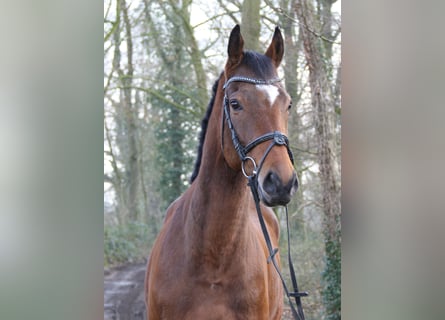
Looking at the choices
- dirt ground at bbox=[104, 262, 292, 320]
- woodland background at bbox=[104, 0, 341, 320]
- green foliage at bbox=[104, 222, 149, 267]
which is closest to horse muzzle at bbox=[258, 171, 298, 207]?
woodland background at bbox=[104, 0, 341, 320]

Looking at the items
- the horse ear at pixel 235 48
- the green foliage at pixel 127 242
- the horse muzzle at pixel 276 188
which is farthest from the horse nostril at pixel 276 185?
the green foliage at pixel 127 242

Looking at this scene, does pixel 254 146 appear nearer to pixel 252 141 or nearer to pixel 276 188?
pixel 252 141

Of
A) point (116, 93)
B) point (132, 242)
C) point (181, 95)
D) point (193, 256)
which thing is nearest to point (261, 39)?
point (181, 95)

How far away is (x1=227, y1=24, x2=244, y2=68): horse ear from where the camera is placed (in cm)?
262

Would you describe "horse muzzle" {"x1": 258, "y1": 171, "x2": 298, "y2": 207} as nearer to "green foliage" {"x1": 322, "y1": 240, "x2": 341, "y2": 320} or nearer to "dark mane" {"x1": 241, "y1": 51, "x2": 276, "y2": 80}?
"dark mane" {"x1": 241, "y1": 51, "x2": 276, "y2": 80}

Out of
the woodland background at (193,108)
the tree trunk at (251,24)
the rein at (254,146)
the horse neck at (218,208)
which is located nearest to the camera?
the rein at (254,146)

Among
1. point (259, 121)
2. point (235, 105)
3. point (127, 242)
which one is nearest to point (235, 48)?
point (235, 105)

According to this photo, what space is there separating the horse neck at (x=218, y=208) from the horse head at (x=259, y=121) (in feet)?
0.42

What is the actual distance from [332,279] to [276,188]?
5.18 meters

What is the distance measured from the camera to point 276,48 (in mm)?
2805

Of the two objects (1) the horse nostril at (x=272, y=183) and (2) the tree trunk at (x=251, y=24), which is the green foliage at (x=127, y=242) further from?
(1) the horse nostril at (x=272, y=183)

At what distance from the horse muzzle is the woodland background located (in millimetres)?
4448

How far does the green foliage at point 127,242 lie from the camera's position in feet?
33.9
